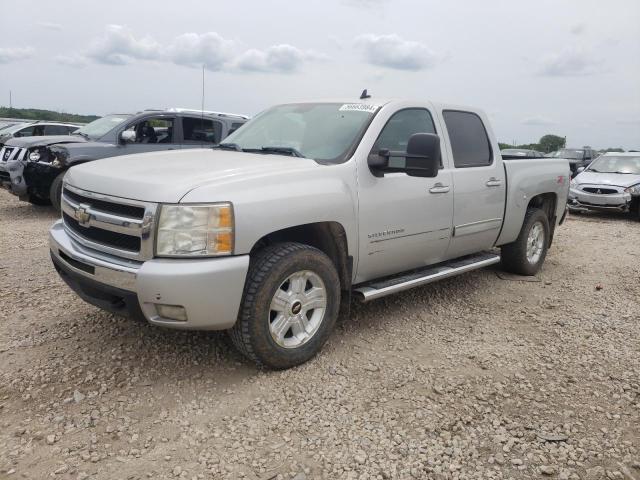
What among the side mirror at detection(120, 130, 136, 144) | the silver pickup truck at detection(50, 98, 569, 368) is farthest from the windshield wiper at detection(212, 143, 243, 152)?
the side mirror at detection(120, 130, 136, 144)

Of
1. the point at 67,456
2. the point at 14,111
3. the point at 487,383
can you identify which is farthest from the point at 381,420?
the point at 14,111

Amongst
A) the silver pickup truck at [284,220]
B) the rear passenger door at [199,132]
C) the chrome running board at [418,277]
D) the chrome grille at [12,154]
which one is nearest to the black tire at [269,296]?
the silver pickup truck at [284,220]

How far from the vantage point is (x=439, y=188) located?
4266mm

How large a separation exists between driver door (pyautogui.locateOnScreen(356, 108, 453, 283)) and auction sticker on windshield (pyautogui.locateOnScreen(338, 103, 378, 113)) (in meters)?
0.16

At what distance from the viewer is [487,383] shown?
11.1 ft

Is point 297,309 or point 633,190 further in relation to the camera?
point 633,190

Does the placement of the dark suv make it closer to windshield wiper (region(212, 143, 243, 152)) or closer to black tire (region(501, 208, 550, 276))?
windshield wiper (region(212, 143, 243, 152))

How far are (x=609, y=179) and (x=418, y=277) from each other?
9445 millimetres

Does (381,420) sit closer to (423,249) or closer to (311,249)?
(311,249)

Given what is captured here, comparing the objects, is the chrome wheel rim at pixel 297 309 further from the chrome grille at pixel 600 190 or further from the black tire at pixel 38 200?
the chrome grille at pixel 600 190

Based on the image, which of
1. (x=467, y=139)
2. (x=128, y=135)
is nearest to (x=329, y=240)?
(x=467, y=139)

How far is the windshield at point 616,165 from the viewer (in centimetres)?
1211

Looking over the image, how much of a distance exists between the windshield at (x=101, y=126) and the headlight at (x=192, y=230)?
6688mm

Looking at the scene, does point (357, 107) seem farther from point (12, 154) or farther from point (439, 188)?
point (12, 154)
